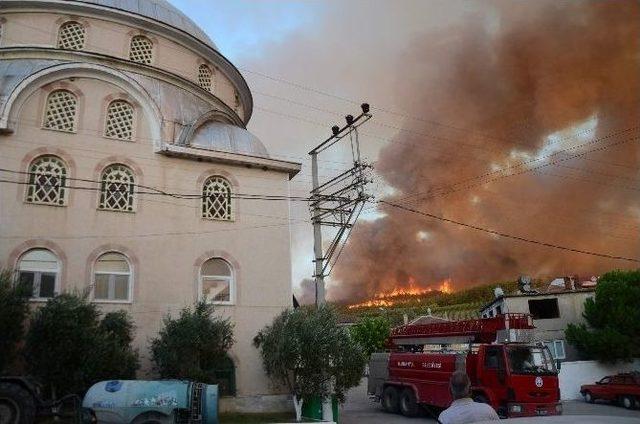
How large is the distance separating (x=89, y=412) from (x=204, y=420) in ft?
8.63

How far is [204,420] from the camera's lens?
39.9 feet

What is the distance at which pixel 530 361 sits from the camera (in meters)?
15.0

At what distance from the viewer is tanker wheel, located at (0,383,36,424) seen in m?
11.7

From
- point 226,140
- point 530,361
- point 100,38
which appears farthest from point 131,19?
point 530,361

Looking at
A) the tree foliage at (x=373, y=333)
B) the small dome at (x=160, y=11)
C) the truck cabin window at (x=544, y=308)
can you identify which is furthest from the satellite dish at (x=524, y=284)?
the small dome at (x=160, y=11)

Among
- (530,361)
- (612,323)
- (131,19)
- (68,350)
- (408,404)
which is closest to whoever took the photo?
(68,350)

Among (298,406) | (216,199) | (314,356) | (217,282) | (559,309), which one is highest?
(216,199)

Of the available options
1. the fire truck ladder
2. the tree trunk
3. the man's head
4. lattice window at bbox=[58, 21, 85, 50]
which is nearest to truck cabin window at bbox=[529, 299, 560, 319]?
the fire truck ladder

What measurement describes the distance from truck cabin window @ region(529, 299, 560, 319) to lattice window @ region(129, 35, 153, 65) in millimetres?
23365

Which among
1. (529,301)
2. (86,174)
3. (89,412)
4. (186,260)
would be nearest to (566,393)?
(529,301)

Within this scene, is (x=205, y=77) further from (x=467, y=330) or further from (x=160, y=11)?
(x=467, y=330)

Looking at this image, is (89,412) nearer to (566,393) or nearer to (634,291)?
(566,393)

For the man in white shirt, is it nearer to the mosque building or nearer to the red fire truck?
the red fire truck

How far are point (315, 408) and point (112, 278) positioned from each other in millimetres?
7629
